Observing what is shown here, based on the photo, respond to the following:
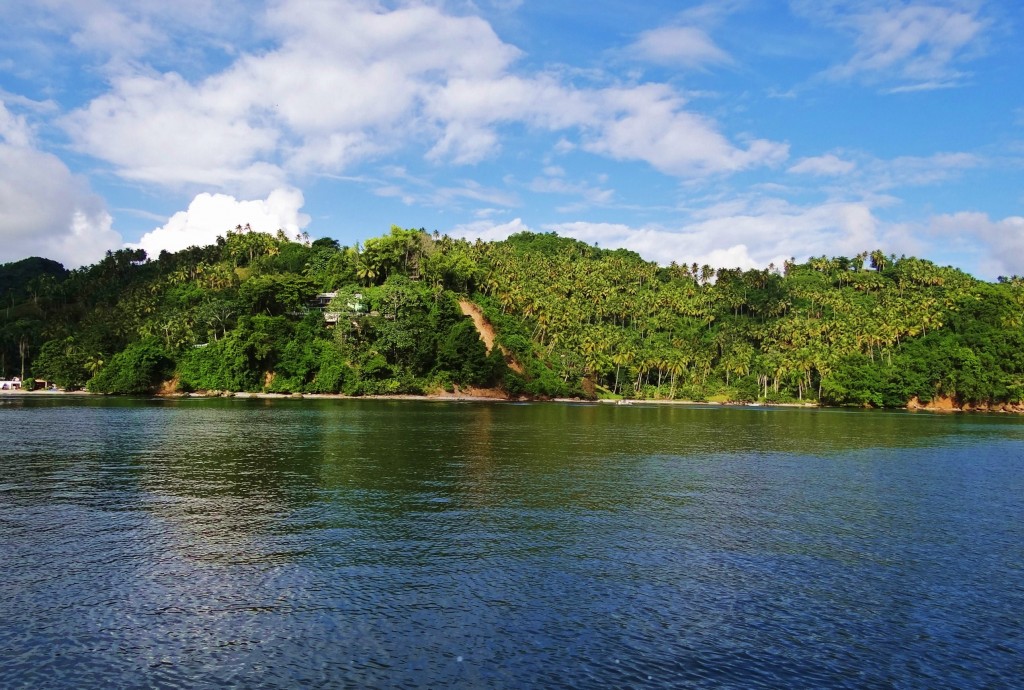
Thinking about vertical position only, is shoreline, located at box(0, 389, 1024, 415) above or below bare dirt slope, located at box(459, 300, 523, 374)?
below

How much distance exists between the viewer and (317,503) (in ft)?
110

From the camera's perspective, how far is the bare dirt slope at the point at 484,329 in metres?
162

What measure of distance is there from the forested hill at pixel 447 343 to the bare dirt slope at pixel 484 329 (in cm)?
113

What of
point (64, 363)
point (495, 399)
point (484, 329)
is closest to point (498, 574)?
point (495, 399)

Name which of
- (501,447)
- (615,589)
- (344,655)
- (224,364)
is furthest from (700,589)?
(224,364)

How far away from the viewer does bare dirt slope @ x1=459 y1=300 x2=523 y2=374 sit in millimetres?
162250

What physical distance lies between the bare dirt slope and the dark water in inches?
4413

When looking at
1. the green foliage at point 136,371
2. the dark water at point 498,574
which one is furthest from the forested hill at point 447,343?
the dark water at point 498,574

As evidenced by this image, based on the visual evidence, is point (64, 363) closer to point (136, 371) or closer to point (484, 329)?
point (136, 371)

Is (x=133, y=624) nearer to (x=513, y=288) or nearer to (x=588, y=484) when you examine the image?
(x=588, y=484)

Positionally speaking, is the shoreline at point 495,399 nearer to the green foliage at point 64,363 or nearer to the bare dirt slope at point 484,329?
the green foliage at point 64,363

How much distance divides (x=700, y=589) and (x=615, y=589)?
290cm

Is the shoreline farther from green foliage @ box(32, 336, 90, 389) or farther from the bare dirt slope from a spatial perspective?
the bare dirt slope

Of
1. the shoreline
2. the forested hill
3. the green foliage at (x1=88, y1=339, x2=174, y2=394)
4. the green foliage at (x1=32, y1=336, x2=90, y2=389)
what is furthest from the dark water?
the green foliage at (x1=32, y1=336, x2=90, y2=389)
